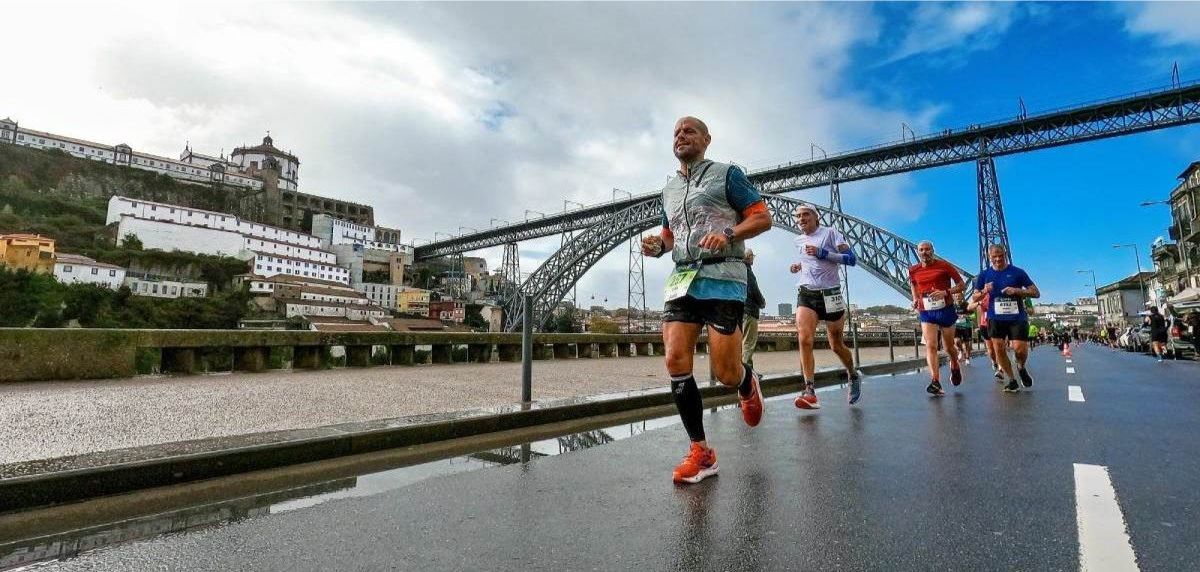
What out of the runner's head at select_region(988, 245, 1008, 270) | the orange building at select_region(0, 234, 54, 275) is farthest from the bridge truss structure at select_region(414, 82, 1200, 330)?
the orange building at select_region(0, 234, 54, 275)

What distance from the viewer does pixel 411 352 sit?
8.91 metres

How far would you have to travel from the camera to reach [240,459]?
2.59 meters

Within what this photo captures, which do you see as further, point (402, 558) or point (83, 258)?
point (83, 258)

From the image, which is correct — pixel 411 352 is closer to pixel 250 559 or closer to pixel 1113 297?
pixel 250 559

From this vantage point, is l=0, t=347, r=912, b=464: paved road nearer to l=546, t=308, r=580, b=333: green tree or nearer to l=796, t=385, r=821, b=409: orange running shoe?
l=796, t=385, r=821, b=409: orange running shoe

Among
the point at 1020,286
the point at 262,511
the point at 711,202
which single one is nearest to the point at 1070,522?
the point at 711,202

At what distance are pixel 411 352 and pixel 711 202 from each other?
715 cm

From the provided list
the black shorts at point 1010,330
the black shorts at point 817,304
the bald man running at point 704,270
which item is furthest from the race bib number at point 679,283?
the black shorts at point 1010,330

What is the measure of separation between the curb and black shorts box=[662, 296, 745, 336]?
162 cm

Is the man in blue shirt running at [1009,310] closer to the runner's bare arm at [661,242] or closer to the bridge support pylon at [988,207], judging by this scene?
the runner's bare arm at [661,242]

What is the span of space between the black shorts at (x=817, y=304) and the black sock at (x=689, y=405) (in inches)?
118

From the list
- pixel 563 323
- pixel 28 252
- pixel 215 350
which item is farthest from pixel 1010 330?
pixel 28 252

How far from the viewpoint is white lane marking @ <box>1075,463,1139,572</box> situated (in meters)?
1.52

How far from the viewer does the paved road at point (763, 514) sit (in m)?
1.62
